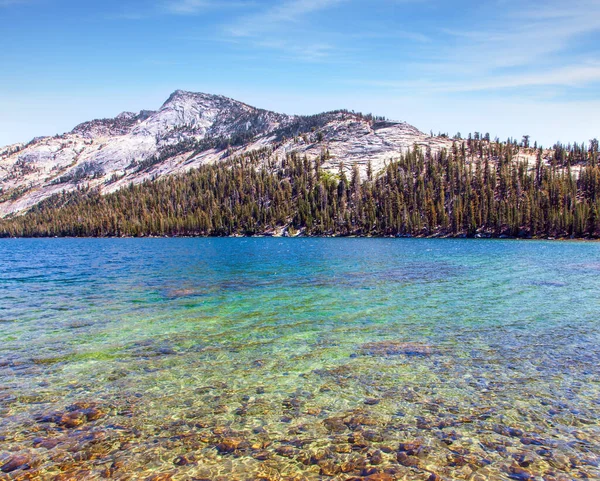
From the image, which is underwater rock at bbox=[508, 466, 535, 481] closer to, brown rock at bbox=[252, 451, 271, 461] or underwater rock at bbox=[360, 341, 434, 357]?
brown rock at bbox=[252, 451, 271, 461]

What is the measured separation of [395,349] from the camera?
16.6 m

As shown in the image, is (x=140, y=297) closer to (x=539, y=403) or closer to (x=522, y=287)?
(x=539, y=403)

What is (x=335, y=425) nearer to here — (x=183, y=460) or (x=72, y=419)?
(x=183, y=460)

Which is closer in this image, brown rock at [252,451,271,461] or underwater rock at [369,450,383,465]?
underwater rock at [369,450,383,465]

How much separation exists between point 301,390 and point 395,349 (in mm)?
5732

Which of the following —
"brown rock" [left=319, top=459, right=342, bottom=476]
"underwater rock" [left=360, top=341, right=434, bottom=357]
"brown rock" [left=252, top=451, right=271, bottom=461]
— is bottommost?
"underwater rock" [left=360, top=341, right=434, bottom=357]

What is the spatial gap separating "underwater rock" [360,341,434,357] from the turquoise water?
13cm

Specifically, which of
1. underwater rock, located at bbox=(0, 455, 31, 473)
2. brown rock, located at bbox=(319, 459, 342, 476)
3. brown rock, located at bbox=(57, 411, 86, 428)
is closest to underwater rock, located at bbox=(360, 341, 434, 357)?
brown rock, located at bbox=(319, 459, 342, 476)

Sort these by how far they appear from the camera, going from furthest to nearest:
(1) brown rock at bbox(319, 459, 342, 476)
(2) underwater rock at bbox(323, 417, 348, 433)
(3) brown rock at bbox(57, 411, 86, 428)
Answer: (3) brown rock at bbox(57, 411, 86, 428)
(2) underwater rock at bbox(323, 417, 348, 433)
(1) brown rock at bbox(319, 459, 342, 476)

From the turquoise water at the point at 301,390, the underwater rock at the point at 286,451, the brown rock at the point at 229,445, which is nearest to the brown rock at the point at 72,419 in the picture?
the turquoise water at the point at 301,390

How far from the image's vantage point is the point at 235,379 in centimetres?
1352

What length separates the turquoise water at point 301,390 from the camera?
28.7 ft

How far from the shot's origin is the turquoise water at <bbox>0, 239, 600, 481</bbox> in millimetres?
8742

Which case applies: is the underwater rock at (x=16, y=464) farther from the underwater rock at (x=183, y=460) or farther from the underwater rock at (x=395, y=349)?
the underwater rock at (x=395, y=349)
